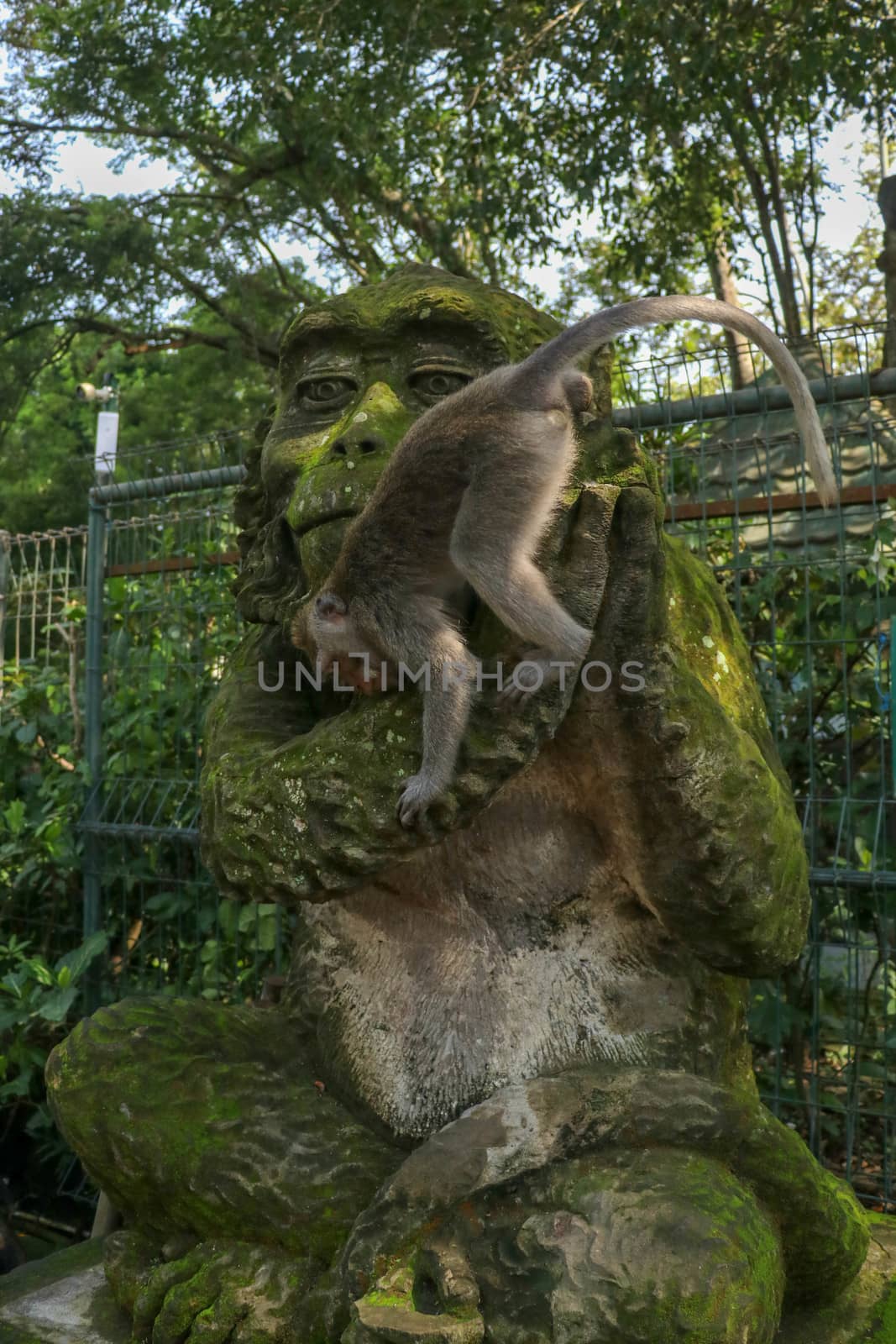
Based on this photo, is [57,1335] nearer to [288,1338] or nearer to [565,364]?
[288,1338]

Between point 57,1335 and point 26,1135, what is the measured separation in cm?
284

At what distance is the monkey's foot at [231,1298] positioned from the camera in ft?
6.95

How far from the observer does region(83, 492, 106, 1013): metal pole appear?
16.1 feet

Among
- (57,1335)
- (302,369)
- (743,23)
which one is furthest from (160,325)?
(57,1335)

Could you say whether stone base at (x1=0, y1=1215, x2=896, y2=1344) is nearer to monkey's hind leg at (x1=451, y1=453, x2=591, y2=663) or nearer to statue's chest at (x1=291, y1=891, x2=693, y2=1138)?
statue's chest at (x1=291, y1=891, x2=693, y2=1138)

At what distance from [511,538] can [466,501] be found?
125 mm

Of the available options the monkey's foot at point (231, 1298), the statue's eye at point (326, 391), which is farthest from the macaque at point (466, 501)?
the monkey's foot at point (231, 1298)

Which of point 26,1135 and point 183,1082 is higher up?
point 183,1082

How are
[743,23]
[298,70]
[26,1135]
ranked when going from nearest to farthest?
[26,1135] → [743,23] → [298,70]

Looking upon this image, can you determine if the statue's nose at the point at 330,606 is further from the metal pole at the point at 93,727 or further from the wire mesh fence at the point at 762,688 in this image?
the metal pole at the point at 93,727

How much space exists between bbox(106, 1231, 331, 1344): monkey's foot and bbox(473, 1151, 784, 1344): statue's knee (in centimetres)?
37

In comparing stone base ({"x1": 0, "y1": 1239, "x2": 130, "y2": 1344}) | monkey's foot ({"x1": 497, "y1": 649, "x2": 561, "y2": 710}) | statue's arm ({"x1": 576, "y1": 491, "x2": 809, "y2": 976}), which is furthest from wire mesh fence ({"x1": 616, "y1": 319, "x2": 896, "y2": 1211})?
stone base ({"x1": 0, "y1": 1239, "x2": 130, "y2": 1344})

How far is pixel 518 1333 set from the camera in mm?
1864

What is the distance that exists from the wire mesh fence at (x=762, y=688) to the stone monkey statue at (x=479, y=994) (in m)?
1.38
